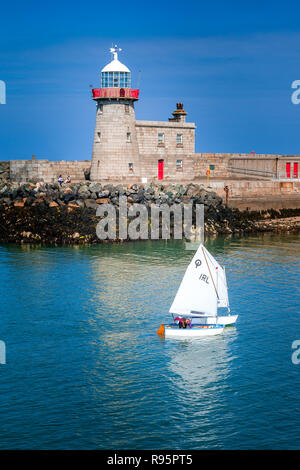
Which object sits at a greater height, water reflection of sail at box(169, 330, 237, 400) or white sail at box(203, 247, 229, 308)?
white sail at box(203, 247, 229, 308)

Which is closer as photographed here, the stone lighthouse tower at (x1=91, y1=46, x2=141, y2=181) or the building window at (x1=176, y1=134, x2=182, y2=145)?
the stone lighthouse tower at (x1=91, y1=46, x2=141, y2=181)

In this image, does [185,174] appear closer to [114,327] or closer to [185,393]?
[114,327]

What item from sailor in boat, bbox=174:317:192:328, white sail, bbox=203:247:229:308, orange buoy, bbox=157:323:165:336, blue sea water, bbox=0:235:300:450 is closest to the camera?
blue sea water, bbox=0:235:300:450

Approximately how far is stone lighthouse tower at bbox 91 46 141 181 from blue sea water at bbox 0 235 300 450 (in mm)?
17872

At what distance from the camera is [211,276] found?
24.1 m

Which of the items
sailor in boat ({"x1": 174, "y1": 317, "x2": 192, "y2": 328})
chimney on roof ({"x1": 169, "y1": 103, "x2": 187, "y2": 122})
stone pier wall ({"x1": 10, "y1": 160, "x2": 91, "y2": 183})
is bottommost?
sailor in boat ({"x1": 174, "y1": 317, "x2": 192, "y2": 328})

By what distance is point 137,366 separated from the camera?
20.2 metres

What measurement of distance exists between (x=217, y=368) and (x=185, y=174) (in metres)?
37.6

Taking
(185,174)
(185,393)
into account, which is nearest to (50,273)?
(185,393)

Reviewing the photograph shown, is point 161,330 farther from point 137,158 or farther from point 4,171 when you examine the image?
point 4,171

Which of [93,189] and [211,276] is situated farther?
[93,189]

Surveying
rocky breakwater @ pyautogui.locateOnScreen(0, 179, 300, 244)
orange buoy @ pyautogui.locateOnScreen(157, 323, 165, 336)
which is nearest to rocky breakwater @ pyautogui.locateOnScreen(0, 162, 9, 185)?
rocky breakwater @ pyautogui.locateOnScreen(0, 179, 300, 244)

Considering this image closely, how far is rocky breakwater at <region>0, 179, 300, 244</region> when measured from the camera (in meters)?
43.9

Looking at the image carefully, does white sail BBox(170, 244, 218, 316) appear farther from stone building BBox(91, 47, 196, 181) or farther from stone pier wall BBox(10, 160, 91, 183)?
stone pier wall BBox(10, 160, 91, 183)
